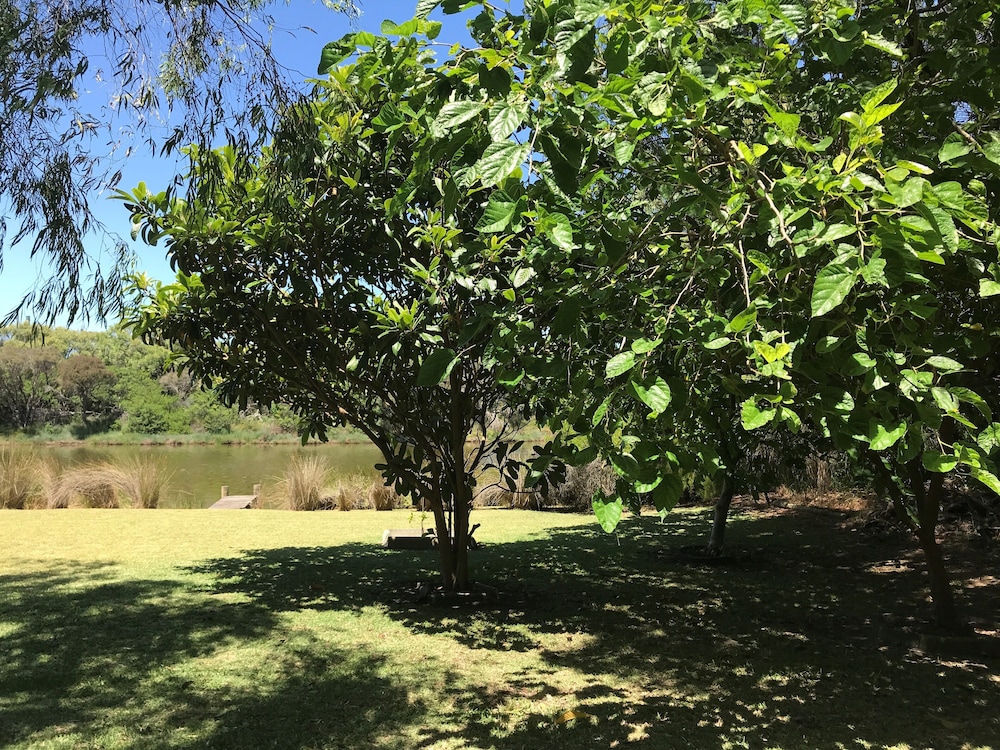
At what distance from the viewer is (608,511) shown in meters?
1.83

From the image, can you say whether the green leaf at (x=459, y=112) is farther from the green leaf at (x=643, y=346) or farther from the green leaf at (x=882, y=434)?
the green leaf at (x=882, y=434)

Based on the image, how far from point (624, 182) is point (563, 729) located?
258 cm

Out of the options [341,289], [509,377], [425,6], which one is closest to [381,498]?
[341,289]

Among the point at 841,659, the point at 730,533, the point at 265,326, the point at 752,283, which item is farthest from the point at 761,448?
the point at 752,283

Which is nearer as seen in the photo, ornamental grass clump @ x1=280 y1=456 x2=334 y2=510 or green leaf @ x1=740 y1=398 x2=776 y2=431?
green leaf @ x1=740 y1=398 x2=776 y2=431

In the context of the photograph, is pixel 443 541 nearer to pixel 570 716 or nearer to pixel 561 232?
pixel 570 716

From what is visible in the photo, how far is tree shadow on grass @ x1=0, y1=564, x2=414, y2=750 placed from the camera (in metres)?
3.18

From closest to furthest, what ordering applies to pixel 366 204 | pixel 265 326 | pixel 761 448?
1. pixel 366 204
2. pixel 265 326
3. pixel 761 448

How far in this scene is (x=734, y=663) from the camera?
4.41m

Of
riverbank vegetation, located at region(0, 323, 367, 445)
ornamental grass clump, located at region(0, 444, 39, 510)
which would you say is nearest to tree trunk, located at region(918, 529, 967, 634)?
ornamental grass clump, located at region(0, 444, 39, 510)

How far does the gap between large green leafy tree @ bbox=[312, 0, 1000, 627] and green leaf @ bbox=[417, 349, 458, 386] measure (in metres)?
0.30

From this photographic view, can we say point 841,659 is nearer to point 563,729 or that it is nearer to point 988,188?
point 563,729

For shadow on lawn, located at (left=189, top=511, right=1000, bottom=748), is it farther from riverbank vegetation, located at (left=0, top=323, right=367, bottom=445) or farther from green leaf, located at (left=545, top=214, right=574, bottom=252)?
riverbank vegetation, located at (left=0, top=323, right=367, bottom=445)

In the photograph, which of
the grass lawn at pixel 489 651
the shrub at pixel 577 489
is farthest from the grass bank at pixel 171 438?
the grass lawn at pixel 489 651
